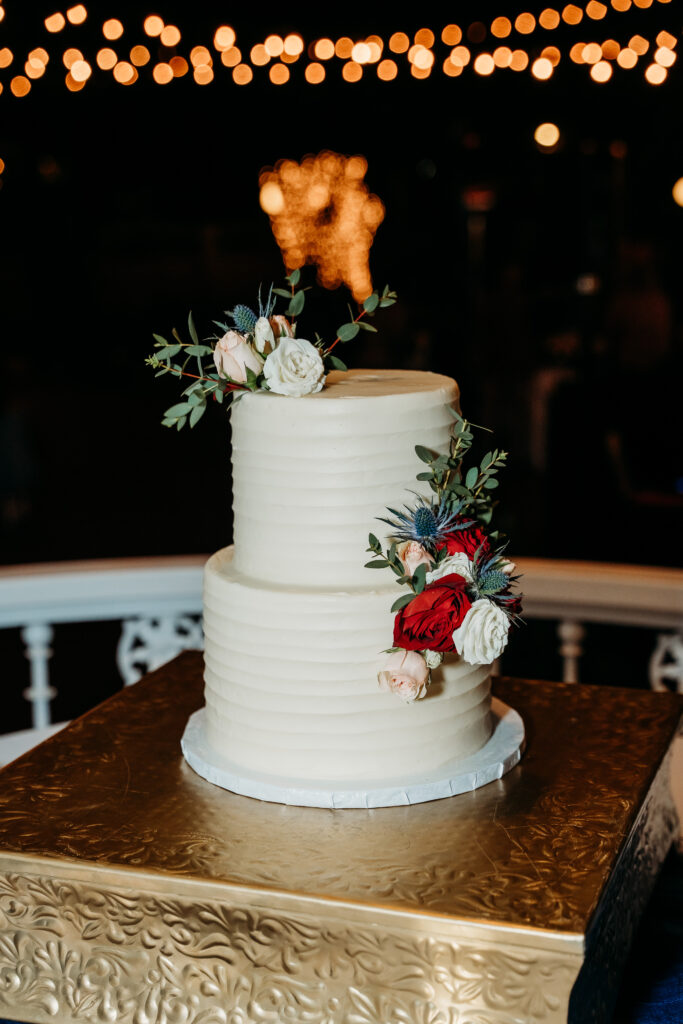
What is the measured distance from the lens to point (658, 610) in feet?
10.9

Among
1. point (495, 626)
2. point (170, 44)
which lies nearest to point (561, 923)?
point (495, 626)

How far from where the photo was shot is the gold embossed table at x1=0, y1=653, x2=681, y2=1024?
152 centimetres

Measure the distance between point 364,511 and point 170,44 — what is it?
3.03 metres

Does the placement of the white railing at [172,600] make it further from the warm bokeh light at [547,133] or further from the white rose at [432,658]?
the warm bokeh light at [547,133]

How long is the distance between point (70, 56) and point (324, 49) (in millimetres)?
1072

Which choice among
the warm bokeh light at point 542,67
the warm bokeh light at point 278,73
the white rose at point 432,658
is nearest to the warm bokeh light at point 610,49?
the warm bokeh light at point 542,67

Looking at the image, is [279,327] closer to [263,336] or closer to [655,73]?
[263,336]

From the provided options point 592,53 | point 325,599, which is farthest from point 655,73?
point 325,599

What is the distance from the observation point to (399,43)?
448 centimetres

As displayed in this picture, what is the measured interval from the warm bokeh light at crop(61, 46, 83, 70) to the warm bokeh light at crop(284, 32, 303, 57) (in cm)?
84

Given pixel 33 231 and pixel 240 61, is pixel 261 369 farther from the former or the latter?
→ pixel 33 231

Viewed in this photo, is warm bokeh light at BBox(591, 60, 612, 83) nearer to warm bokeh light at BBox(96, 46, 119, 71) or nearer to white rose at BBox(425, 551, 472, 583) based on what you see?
warm bokeh light at BBox(96, 46, 119, 71)

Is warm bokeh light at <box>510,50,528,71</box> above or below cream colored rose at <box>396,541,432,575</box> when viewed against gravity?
→ above

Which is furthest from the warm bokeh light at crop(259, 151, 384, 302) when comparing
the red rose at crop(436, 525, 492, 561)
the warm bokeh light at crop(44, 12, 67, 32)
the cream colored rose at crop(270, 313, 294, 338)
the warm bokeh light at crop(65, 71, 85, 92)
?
the red rose at crop(436, 525, 492, 561)
